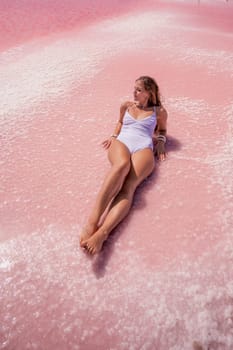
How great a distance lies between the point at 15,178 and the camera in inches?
83.0

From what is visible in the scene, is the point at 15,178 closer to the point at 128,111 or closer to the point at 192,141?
the point at 128,111

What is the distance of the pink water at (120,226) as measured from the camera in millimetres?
1367

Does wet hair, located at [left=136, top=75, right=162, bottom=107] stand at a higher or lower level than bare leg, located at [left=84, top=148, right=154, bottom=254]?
higher

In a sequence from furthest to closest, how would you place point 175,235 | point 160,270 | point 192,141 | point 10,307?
point 192,141, point 175,235, point 160,270, point 10,307

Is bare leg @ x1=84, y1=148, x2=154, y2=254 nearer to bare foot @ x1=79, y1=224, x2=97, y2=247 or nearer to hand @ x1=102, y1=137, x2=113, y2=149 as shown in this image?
bare foot @ x1=79, y1=224, x2=97, y2=247

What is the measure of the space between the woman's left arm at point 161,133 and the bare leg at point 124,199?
9.0 inches

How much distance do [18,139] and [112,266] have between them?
1.50 meters

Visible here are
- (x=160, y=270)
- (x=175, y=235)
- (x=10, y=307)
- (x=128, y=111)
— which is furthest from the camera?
(x=128, y=111)

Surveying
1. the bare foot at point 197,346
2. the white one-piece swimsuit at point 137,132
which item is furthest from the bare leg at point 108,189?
the bare foot at point 197,346

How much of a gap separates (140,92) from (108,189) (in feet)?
2.97

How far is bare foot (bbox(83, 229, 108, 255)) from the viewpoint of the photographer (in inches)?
58.7

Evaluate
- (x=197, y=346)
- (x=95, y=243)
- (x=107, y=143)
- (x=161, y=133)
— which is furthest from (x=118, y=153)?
(x=197, y=346)

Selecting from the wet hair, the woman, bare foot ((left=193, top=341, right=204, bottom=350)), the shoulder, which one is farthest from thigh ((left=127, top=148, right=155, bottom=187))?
bare foot ((left=193, top=341, right=204, bottom=350))

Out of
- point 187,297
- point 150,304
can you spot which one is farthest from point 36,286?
point 187,297
